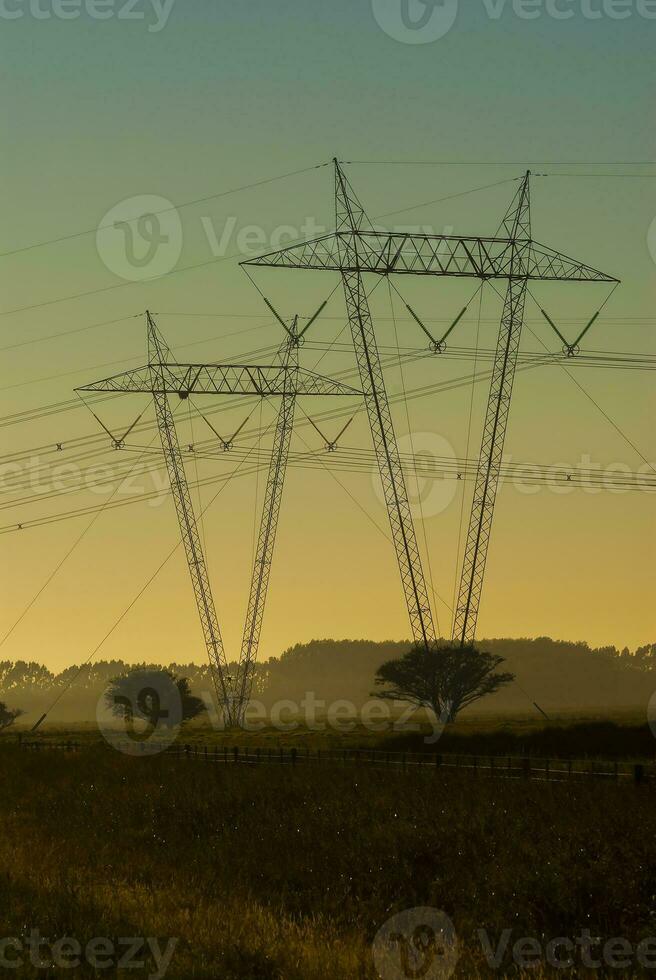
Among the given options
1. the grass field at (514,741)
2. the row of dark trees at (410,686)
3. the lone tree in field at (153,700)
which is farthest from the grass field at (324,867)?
the lone tree in field at (153,700)

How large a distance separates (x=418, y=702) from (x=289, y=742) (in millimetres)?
39939

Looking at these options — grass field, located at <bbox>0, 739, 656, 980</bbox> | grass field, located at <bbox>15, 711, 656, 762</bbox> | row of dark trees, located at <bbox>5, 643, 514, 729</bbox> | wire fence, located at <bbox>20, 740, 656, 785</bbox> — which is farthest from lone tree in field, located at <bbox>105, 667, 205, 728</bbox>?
grass field, located at <bbox>0, 739, 656, 980</bbox>

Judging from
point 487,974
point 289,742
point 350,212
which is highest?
point 350,212

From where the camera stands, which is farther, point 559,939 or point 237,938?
point 559,939

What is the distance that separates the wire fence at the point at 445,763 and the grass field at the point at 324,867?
180 cm

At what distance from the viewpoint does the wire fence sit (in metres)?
45.2

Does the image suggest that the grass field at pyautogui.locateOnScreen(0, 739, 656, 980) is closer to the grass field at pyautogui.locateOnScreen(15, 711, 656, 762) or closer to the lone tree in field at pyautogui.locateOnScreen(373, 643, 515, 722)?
the grass field at pyautogui.locateOnScreen(15, 711, 656, 762)

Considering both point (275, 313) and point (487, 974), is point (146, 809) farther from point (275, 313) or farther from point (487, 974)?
point (275, 313)

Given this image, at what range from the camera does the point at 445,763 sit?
53.7m

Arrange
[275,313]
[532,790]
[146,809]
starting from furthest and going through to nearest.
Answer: [275,313] < [146,809] < [532,790]

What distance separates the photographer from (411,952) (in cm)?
2477

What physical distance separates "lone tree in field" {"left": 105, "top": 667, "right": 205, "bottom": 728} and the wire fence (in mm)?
85775

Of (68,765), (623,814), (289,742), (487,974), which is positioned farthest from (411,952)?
(289,742)

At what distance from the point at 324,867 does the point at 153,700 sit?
130735 millimetres
